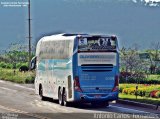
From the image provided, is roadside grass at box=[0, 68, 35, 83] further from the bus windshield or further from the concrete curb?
the bus windshield

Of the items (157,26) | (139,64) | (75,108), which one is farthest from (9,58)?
(157,26)

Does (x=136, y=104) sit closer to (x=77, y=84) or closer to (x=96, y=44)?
(x=77, y=84)

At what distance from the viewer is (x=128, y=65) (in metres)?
63.5

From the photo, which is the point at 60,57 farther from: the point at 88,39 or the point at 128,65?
the point at 128,65

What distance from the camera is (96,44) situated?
2969 cm

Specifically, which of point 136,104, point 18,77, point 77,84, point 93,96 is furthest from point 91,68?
point 18,77

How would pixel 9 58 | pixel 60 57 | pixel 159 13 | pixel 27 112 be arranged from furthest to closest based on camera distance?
pixel 159 13 → pixel 9 58 → pixel 60 57 → pixel 27 112

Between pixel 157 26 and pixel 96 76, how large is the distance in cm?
14967

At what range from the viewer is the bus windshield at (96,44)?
29.5m

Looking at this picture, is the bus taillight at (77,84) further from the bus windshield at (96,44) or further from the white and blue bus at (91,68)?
the bus windshield at (96,44)

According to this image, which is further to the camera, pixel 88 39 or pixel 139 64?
pixel 139 64

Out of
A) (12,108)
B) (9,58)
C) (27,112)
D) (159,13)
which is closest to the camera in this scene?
(27,112)

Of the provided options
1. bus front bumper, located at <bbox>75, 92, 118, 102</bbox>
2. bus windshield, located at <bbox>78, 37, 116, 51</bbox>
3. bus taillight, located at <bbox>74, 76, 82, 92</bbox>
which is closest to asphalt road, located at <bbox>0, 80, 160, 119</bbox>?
bus front bumper, located at <bbox>75, 92, 118, 102</bbox>

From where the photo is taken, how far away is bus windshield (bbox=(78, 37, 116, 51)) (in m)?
29.5
